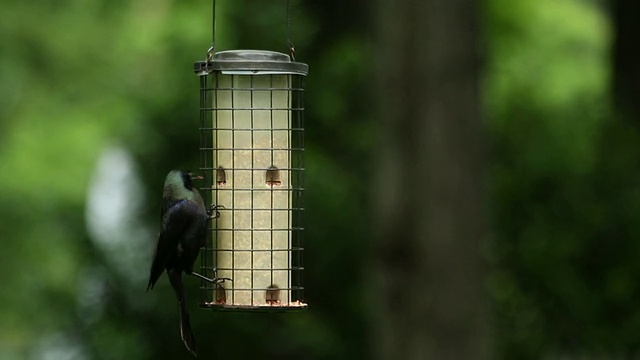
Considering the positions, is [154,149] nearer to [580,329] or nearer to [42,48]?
[580,329]

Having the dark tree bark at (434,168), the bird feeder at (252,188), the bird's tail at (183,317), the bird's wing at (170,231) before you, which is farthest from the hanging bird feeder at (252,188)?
the dark tree bark at (434,168)

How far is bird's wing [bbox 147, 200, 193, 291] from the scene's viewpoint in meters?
6.45

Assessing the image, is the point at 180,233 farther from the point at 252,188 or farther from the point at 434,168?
the point at 434,168

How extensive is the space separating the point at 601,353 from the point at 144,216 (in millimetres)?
3709

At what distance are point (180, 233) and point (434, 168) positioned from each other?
2.74 meters

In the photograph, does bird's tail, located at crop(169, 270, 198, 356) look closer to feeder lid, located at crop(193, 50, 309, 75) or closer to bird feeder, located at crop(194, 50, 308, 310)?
bird feeder, located at crop(194, 50, 308, 310)

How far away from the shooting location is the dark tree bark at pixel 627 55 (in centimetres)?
1254

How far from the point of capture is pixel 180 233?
6469mm

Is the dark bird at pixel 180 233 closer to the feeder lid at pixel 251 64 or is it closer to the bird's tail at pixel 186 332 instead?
the bird's tail at pixel 186 332

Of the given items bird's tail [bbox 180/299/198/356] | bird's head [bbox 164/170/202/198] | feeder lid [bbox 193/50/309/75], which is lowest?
bird's tail [bbox 180/299/198/356]

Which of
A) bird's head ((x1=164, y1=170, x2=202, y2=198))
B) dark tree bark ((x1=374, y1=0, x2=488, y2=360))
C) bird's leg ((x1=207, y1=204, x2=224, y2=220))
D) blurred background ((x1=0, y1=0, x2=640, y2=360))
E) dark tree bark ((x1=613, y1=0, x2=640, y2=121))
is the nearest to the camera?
bird's head ((x1=164, y1=170, x2=202, y2=198))

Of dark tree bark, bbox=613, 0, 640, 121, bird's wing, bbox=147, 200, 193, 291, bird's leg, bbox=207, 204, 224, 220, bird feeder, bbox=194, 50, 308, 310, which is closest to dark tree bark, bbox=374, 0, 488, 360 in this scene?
bird feeder, bbox=194, 50, 308, 310

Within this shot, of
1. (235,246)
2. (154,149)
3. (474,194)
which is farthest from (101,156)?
(235,246)

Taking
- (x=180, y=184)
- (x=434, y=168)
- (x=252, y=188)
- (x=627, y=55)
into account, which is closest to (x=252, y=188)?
(x=252, y=188)
